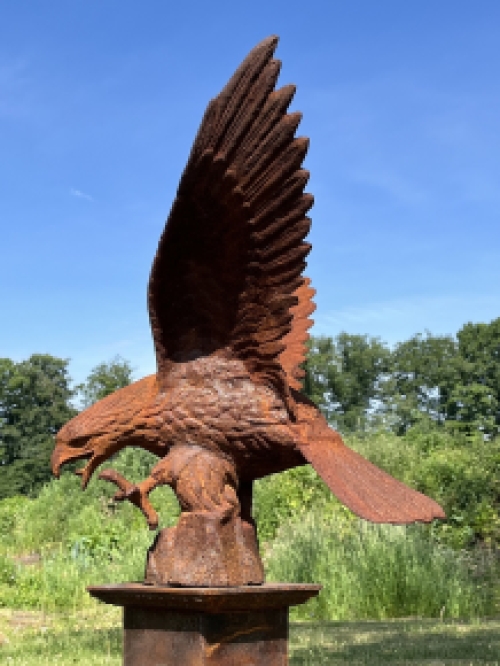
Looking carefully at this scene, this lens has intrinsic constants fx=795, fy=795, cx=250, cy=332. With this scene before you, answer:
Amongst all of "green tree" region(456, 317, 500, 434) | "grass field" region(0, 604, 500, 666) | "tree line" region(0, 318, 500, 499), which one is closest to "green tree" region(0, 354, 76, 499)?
"tree line" region(0, 318, 500, 499)

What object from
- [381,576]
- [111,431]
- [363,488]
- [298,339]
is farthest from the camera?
[381,576]

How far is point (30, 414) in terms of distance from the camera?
3153 centimetres

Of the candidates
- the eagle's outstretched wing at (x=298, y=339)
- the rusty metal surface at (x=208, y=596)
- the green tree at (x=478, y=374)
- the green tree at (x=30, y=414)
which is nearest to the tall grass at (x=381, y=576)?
the eagle's outstretched wing at (x=298, y=339)

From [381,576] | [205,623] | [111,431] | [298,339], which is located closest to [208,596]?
[205,623]

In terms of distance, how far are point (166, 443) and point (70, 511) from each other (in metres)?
11.0

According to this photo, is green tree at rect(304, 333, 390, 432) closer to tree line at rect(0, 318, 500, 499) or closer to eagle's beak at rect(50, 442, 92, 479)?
tree line at rect(0, 318, 500, 499)

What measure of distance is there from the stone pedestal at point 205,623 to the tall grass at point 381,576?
569 centimetres

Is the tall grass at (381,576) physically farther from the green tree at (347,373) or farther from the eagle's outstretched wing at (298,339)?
the green tree at (347,373)

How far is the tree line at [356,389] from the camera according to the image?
29.4 meters

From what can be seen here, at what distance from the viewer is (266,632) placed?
133 inches

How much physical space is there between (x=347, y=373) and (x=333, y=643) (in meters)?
37.3

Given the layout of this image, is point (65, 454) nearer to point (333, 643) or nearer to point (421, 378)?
point (333, 643)

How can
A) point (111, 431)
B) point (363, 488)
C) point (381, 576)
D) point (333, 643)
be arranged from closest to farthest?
point (363, 488)
point (111, 431)
point (333, 643)
point (381, 576)

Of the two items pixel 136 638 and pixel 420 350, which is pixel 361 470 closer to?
pixel 136 638
